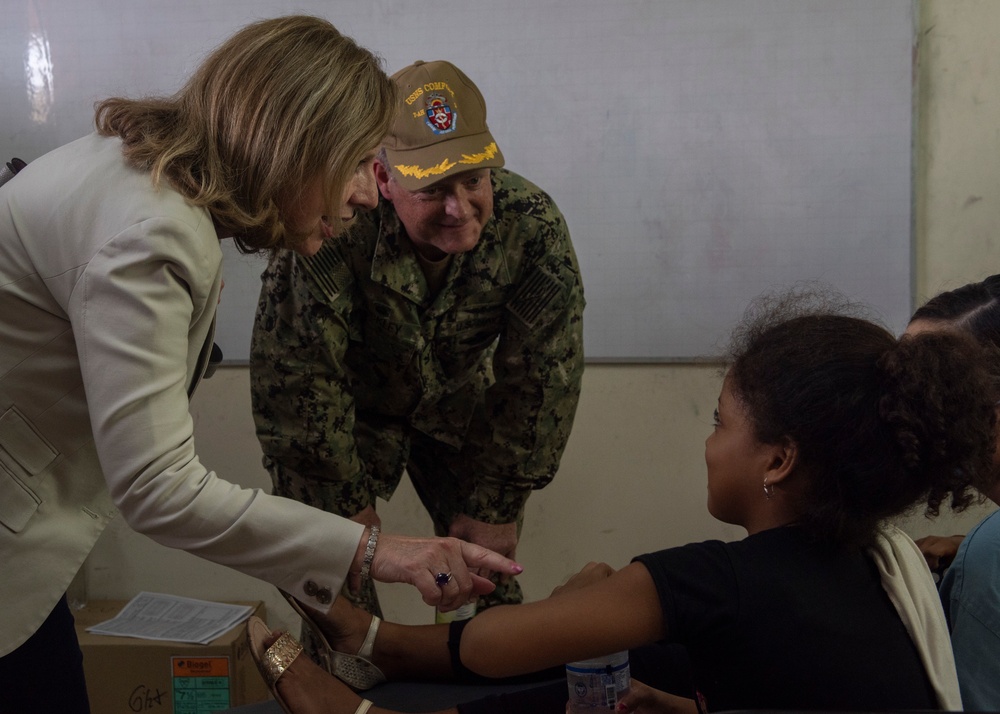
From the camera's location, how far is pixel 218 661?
7.08 feet

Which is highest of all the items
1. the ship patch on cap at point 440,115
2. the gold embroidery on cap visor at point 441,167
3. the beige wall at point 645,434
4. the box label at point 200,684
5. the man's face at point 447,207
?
the ship patch on cap at point 440,115

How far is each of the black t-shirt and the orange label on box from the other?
149 cm

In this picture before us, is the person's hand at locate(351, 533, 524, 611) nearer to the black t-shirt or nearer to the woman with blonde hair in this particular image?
the woman with blonde hair

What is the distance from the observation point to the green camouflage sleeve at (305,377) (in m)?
1.61

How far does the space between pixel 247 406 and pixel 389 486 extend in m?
0.79

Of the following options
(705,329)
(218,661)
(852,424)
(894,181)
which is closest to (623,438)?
(705,329)

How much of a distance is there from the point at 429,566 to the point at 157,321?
0.38 meters

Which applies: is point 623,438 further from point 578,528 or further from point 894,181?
point 894,181

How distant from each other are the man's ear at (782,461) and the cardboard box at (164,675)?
5.11 feet

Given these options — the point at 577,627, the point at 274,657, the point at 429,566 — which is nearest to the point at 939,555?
the point at 577,627

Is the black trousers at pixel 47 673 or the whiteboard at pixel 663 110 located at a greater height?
the whiteboard at pixel 663 110

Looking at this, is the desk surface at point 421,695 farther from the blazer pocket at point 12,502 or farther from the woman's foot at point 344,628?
the blazer pocket at point 12,502

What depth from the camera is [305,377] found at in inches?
64.4

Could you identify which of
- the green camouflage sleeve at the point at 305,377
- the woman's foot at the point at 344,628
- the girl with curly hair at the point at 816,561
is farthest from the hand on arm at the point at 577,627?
the green camouflage sleeve at the point at 305,377
